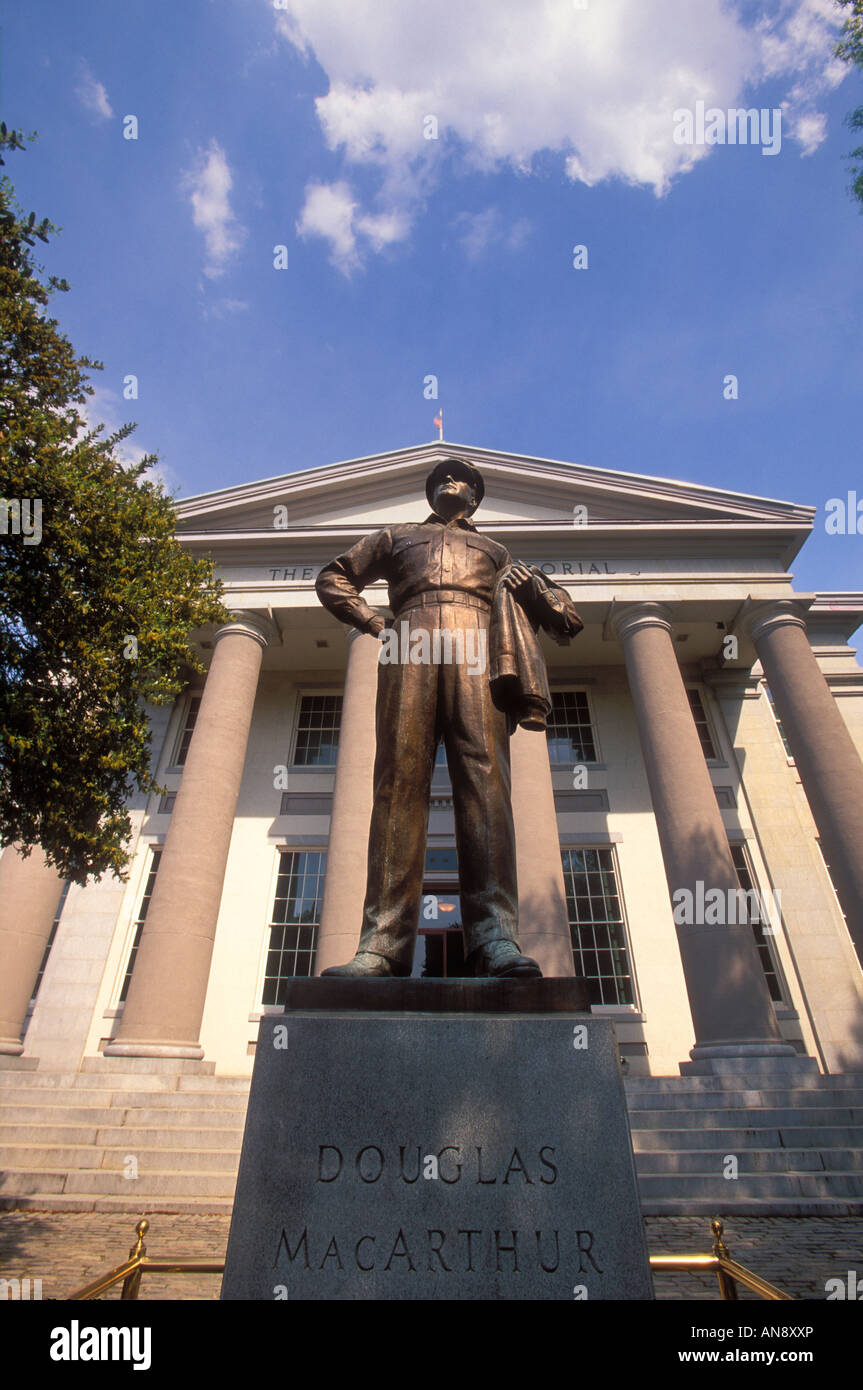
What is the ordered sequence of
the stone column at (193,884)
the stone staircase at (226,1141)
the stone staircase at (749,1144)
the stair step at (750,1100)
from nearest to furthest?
the stone staircase at (749,1144) → the stone staircase at (226,1141) → the stair step at (750,1100) → the stone column at (193,884)

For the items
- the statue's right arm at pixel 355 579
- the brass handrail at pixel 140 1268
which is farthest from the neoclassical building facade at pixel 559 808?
the statue's right arm at pixel 355 579

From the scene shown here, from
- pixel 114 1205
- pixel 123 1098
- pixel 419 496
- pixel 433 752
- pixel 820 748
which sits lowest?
pixel 114 1205

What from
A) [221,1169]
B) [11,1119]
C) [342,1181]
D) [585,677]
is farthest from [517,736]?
[342,1181]

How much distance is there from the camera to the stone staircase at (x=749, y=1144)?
25.6 feet

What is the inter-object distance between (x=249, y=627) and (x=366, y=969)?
14806 mm

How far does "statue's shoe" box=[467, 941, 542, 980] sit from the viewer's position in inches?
117

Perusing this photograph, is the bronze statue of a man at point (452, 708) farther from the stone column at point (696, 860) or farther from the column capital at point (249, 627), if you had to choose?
the column capital at point (249, 627)

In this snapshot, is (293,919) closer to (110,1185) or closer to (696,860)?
(110,1185)

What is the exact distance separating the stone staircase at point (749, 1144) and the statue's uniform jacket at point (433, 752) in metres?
6.31

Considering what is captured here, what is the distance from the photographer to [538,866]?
43.7 ft

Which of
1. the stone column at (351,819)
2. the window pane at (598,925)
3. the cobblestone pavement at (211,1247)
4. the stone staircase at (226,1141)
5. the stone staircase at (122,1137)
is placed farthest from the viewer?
the window pane at (598,925)

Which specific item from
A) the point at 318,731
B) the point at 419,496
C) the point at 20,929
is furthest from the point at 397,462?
the point at 20,929

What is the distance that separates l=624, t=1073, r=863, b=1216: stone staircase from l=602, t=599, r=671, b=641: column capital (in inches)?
367

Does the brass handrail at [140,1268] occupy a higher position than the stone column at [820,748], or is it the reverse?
the stone column at [820,748]
